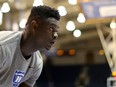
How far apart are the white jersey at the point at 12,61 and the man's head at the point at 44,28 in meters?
0.11

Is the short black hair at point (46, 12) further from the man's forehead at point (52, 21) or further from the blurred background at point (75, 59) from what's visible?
the blurred background at point (75, 59)

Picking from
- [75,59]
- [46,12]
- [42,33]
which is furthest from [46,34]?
[75,59]

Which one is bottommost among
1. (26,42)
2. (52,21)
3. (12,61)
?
(12,61)

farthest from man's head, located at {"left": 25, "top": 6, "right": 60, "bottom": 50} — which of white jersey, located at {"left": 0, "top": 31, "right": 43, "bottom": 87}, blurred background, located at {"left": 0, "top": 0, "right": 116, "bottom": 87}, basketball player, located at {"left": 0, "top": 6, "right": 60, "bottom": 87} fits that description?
blurred background, located at {"left": 0, "top": 0, "right": 116, "bottom": 87}

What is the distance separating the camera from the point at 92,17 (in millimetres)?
7918

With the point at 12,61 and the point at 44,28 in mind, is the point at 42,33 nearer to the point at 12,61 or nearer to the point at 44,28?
the point at 44,28

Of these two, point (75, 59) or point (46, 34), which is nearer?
point (46, 34)

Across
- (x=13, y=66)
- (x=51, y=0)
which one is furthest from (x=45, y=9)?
(x=51, y=0)

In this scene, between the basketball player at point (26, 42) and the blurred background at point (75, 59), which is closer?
the basketball player at point (26, 42)

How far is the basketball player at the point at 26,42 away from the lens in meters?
2.21

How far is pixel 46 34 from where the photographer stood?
2219 millimetres

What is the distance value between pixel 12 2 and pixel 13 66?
9558 millimetres

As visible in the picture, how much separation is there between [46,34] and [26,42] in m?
0.14

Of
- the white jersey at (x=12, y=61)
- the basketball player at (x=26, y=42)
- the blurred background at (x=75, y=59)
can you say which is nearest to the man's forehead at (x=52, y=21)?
the basketball player at (x=26, y=42)
